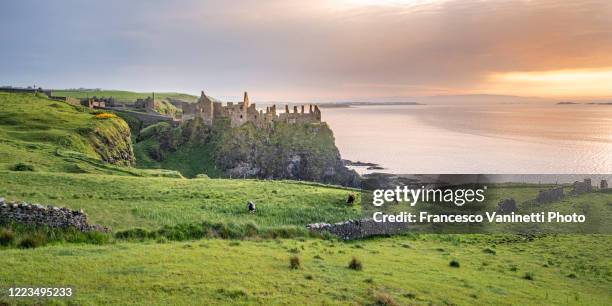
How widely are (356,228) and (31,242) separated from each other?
54.0 feet

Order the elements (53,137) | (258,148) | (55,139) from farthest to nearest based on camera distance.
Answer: (258,148) → (53,137) → (55,139)

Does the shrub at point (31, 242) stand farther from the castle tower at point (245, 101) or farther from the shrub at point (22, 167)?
the castle tower at point (245, 101)

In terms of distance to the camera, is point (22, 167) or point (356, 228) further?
point (22, 167)

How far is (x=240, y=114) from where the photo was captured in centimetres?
9962

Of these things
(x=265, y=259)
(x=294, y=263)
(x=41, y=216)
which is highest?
(x=41, y=216)

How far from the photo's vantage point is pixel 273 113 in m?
103

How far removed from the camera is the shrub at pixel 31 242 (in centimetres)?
1819

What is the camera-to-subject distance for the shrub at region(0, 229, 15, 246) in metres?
18.2

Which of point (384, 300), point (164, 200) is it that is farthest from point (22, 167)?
point (384, 300)

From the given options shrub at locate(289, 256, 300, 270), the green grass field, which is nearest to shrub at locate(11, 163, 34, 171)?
the green grass field

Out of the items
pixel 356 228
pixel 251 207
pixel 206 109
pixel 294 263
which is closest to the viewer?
pixel 294 263

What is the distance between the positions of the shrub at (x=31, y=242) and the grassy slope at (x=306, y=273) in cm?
114

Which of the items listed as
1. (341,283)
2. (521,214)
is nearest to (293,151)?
(521,214)

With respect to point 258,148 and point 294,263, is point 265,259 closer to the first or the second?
point 294,263
